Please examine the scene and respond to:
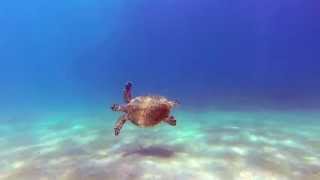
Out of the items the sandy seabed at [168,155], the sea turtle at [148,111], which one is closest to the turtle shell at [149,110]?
the sea turtle at [148,111]

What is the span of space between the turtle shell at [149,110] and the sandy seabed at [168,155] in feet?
2.66

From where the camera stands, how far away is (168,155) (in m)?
9.05

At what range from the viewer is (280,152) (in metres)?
9.26

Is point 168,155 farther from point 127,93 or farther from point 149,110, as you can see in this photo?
point 127,93

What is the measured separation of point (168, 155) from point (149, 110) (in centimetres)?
113

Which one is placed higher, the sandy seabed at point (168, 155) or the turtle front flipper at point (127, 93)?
the turtle front flipper at point (127, 93)

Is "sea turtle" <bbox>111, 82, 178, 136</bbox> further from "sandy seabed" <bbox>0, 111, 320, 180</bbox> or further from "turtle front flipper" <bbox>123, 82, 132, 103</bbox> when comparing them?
"sandy seabed" <bbox>0, 111, 320, 180</bbox>

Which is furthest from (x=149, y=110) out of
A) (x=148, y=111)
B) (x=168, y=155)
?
(x=168, y=155)

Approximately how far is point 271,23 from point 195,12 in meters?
15.3

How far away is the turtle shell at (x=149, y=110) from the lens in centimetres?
895

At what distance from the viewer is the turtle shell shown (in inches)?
352

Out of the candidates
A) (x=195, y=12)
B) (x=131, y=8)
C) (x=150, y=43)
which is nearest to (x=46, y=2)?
(x=150, y=43)

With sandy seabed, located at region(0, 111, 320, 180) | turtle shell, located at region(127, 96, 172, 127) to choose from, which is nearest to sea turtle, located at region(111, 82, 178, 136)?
turtle shell, located at region(127, 96, 172, 127)

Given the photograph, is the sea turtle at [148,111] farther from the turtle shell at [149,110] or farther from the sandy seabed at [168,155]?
the sandy seabed at [168,155]
